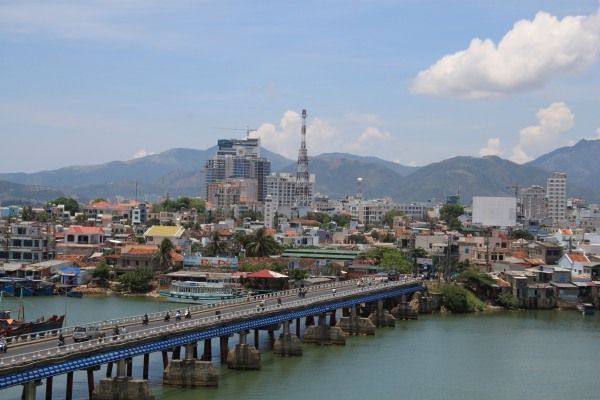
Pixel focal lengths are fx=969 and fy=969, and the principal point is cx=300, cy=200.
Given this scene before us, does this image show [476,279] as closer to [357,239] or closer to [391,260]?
[391,260]

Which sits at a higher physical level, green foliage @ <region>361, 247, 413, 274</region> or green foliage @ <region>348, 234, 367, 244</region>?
green foliage @ <region>348, 234, 367, 244</region>

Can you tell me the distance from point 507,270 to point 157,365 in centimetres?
5423

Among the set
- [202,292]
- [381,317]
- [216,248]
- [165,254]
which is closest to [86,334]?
[381,317]

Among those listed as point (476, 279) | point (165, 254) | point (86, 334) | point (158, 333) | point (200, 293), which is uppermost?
point (165, 254)

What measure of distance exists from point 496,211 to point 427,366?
107366 millimetres

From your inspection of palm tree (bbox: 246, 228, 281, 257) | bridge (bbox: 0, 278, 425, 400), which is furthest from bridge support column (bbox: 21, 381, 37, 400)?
palm tree (bbox: 246, 228, 281, 257)

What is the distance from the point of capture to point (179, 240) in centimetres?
11381

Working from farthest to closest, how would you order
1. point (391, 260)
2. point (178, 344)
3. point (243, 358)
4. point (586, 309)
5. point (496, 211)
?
1. point (496, 211)
2. point (391, 260)
3. point (586, 309)
4. point (243, 358)
5. point (178, 344)

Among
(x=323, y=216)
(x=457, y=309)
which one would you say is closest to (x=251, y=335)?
(x=457, y=309)

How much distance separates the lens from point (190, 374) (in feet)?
150

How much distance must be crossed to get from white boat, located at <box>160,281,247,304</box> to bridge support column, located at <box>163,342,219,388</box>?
38620 mm

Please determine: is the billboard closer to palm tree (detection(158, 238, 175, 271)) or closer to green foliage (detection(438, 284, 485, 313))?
green foliage (detection(438, 284, 485, 313))

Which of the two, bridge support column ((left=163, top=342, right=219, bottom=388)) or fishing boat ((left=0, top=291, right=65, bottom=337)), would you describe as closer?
bridge support column ((left=163, top=342, right=219, bottom=388))

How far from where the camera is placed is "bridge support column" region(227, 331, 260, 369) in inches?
2012
